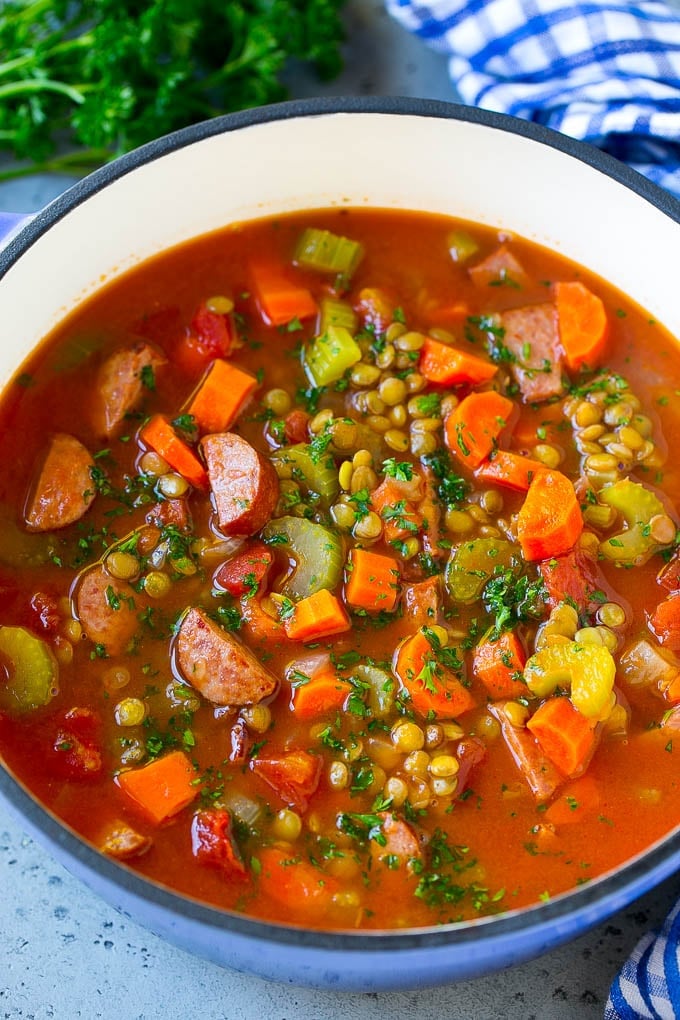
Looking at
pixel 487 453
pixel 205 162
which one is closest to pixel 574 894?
pixel 487 453

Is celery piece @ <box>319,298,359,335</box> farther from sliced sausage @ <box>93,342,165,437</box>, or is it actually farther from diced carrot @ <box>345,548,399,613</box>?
diced carrot @ <box>345,548,399,613</box>

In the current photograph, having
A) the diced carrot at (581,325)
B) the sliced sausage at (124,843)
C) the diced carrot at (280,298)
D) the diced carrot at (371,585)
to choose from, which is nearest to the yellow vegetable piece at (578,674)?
the diced carrot at (371,585)

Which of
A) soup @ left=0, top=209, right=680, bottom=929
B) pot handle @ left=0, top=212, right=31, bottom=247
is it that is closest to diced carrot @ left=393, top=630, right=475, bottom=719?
soup @ left=0, top=209, right=680, bottom=929

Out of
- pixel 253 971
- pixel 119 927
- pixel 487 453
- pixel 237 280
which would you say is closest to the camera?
pixel 253 971

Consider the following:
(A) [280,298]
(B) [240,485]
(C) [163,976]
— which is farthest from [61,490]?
(C) [163,976]

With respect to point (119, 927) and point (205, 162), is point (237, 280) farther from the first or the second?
point (119, 927)

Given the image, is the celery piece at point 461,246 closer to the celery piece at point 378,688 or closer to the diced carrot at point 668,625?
the diced carrot at point 668,625
